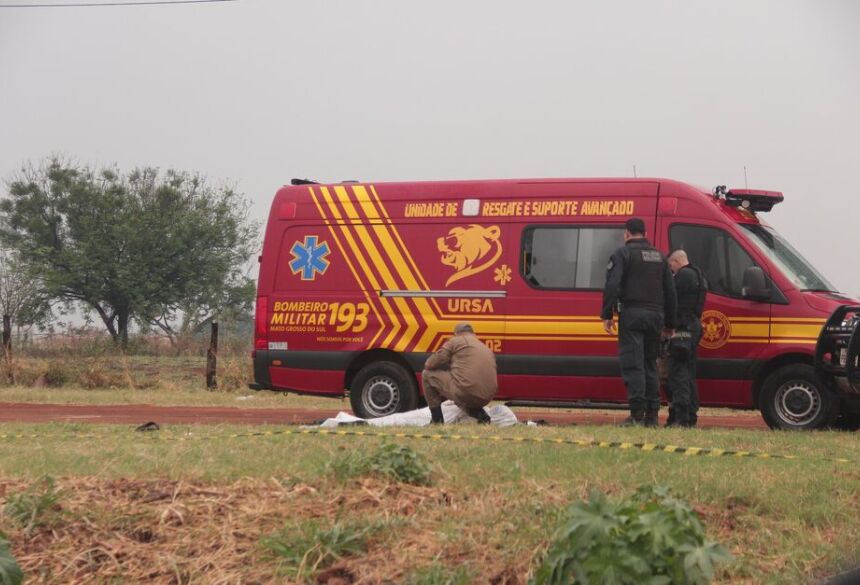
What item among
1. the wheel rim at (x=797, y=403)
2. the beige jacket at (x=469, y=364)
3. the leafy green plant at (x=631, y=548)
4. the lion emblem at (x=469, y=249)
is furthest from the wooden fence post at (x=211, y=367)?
the leafy green plant at (x=631, y=548)

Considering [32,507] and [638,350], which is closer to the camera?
[32,507]

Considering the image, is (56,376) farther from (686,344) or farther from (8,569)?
(8,569)

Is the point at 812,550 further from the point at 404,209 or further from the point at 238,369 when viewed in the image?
the point at 238,369

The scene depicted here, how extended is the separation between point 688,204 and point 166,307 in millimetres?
36230

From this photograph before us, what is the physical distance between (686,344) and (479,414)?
83.1 inches

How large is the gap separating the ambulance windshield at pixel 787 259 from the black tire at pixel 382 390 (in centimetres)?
384

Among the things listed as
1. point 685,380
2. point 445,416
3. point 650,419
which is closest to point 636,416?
point 650,419

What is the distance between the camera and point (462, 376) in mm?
10500

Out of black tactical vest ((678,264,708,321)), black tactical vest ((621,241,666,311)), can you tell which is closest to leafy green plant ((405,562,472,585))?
black tactical vest ((621,241,666,311))

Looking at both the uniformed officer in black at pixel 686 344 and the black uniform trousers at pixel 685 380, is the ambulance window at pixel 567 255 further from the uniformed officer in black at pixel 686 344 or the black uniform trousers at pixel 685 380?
the black uniform trousers at pixel 685 380

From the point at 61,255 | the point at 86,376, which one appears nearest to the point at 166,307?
the point at 61,255

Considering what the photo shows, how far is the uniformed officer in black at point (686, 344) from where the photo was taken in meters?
10.4

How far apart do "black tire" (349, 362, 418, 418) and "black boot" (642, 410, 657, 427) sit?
8.97 feet

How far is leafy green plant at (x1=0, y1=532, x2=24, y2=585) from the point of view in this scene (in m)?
4.57
